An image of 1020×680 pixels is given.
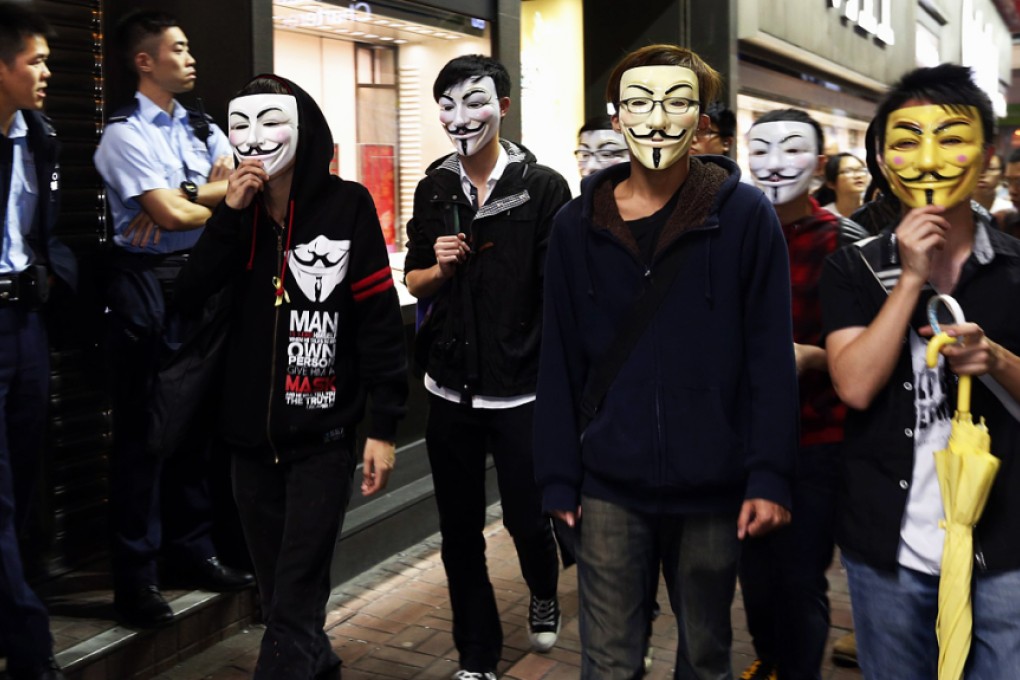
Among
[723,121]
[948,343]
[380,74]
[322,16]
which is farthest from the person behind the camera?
[380,74]

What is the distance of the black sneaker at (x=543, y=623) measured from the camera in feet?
16.0

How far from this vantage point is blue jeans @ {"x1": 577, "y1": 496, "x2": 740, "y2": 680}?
3.03m

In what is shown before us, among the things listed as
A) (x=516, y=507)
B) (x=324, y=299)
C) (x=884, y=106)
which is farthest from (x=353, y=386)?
(x=884, y=106)

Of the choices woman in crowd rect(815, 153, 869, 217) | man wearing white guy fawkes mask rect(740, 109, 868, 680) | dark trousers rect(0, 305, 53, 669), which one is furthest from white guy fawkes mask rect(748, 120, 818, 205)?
woman in crowd rect(815, 153, 869, 217)

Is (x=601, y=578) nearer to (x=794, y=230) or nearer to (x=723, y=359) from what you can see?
(x=723, y=359)

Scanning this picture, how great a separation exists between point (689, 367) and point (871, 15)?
1394 centimetres

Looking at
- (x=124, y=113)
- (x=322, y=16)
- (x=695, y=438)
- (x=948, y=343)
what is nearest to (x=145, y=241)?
(x=124, y=113)

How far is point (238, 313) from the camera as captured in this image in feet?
12.4

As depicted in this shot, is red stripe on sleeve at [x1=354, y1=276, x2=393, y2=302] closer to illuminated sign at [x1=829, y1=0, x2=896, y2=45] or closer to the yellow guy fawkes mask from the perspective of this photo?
the yellow guy fawkes mask

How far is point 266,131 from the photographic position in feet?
12.4

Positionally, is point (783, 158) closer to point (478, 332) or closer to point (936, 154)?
point (478, 332)

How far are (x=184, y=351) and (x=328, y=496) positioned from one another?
61 cm

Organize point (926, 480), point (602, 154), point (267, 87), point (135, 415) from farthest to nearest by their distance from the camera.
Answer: point (602, 154) < point (135, 415) < point (267, 87) < point (926, 480)

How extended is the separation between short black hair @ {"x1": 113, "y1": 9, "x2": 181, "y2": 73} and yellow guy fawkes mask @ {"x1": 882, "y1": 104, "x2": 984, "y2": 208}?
303 centimetres
